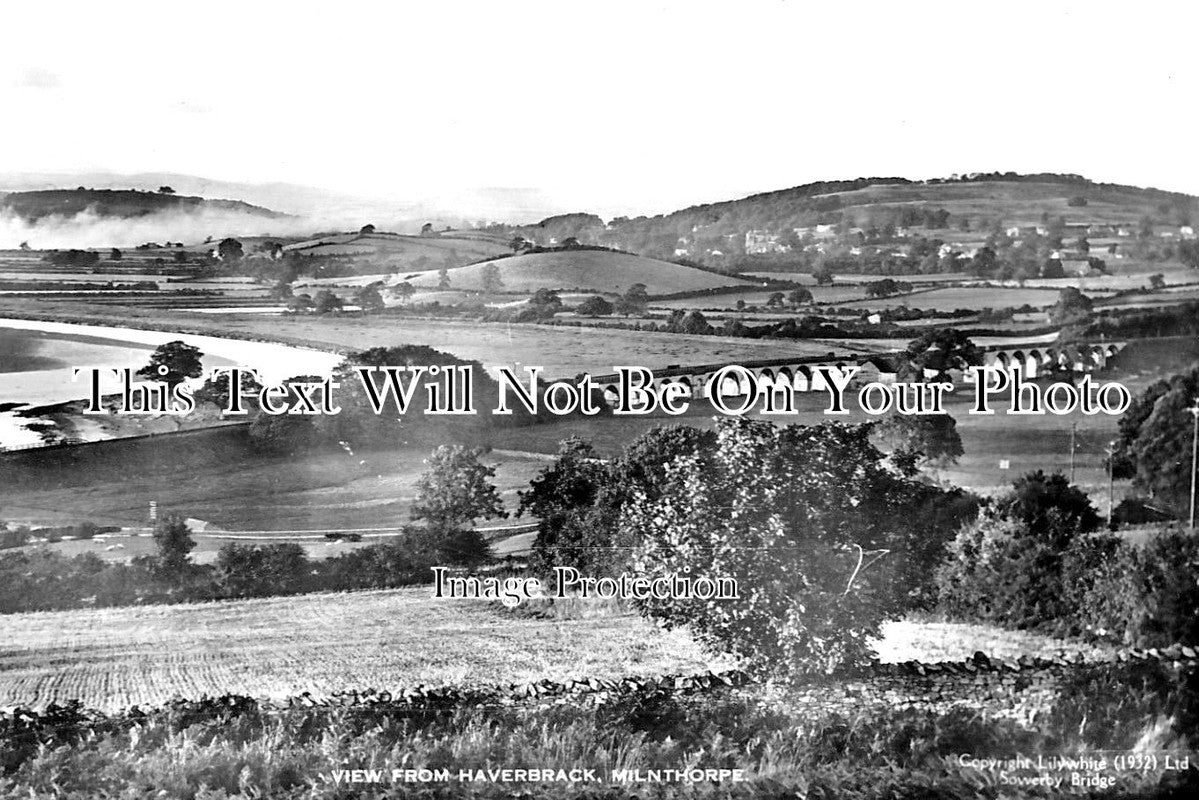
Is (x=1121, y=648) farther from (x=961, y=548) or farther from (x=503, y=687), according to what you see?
(x=503, y=687)

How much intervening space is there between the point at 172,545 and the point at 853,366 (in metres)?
4.31

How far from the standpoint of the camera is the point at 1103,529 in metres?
8.53

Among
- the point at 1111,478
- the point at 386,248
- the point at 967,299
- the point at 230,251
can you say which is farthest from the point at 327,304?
the point at 1111,478

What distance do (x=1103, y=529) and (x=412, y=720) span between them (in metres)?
4.52

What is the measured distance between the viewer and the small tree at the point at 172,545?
26.5ft

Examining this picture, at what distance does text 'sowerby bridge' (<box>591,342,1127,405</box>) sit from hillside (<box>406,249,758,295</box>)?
58 cm

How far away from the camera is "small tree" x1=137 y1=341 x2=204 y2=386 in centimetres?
804

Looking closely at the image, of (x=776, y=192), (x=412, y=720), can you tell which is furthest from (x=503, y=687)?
(x=776, y=192)

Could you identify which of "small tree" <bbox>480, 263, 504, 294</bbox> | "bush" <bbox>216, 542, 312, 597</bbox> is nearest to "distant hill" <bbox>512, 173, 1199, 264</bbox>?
"small tree" <bbox>480, 263, 504, 294</bbox>

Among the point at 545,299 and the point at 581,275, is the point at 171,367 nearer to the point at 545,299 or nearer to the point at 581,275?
the point at 545,299

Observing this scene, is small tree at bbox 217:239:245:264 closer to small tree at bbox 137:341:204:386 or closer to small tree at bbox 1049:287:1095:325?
small tree at bbox 137:341:204:386

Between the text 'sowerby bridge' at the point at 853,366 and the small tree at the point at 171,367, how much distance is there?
241cm

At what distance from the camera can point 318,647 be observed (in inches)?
319

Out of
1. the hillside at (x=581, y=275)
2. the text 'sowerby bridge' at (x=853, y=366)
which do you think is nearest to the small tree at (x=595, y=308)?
the hillside at (x=581, y=275)
